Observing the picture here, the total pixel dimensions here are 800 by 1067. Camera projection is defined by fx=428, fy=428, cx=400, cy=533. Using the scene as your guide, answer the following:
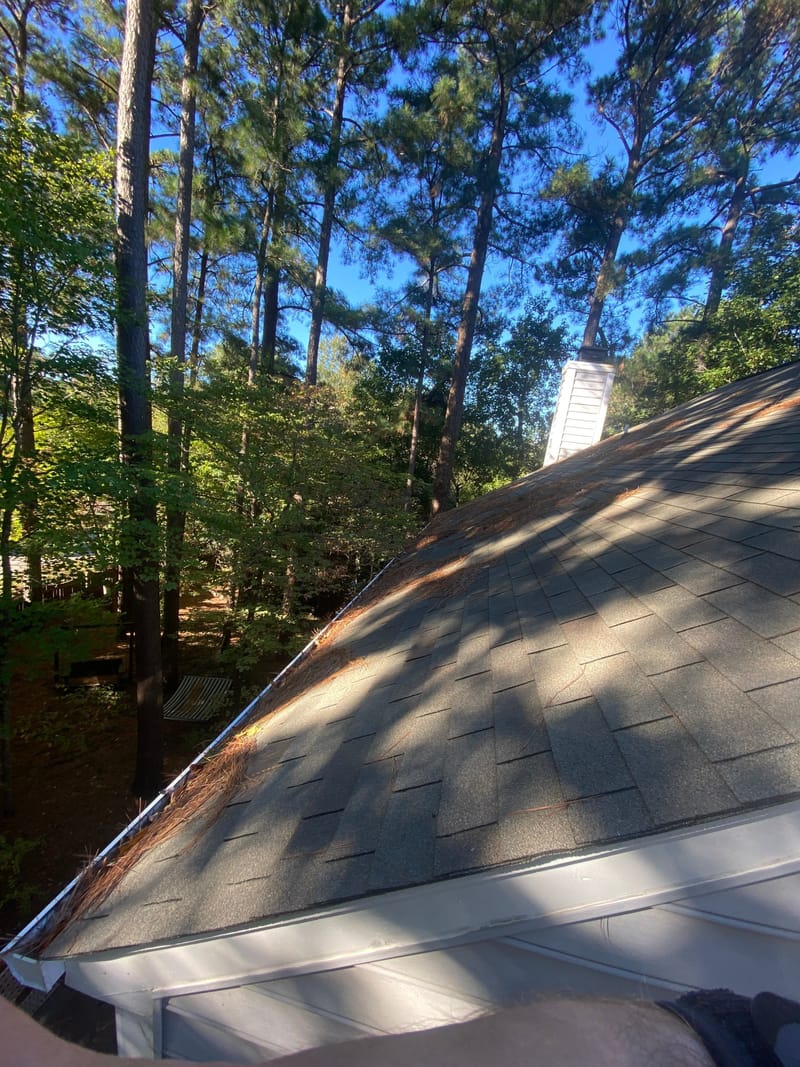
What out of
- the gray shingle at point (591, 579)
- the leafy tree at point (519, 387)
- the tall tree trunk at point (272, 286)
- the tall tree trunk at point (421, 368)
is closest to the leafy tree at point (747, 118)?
the leafy tree at point (519, 387)

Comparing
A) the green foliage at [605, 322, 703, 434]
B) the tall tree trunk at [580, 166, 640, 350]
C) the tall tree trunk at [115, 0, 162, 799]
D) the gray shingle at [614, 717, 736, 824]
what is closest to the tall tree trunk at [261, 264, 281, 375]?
the tall tree trunk at [115, 0, 162, 799]

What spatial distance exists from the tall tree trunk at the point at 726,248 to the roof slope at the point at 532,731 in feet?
59.3

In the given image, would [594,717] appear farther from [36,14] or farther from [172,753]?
[36,14]

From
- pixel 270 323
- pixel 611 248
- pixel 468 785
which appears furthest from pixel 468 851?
pixel 611 248

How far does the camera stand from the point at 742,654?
1.33 m

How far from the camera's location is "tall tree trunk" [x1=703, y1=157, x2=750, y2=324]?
51.7ft

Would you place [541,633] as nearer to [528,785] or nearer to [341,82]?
[528,785]

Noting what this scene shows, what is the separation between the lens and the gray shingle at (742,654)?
3.94 ft

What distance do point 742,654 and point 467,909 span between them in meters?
1.08

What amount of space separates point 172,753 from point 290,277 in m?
12.6

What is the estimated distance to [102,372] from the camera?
5652mm

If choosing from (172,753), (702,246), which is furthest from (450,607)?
(702,246)

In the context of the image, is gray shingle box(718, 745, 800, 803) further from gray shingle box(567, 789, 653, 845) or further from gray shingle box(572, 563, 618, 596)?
gray shingle box(572, 563, 618, 596)

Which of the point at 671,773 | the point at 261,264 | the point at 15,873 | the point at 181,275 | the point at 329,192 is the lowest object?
the point at 15,873
